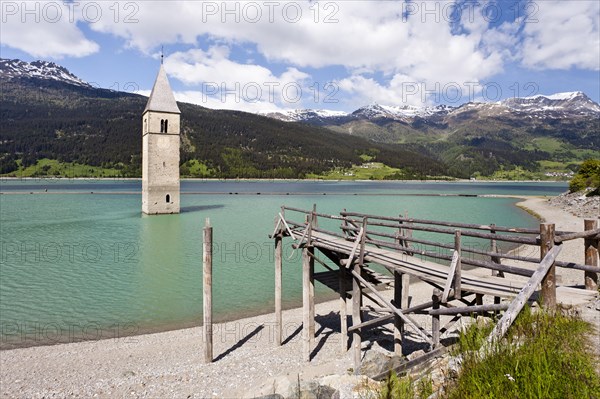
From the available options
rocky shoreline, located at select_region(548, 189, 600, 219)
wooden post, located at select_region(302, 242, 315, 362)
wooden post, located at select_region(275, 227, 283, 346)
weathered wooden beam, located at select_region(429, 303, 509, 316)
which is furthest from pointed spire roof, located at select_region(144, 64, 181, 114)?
rocky shoreline, located at select_region(548, 189, 600, 219)

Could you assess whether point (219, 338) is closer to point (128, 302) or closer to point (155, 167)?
point (128, 302)

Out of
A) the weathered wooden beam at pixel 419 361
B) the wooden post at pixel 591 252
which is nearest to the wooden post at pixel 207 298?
the weathered wooden beam at pixel 419 361

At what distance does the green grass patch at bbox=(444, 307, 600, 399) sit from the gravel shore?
5678mm

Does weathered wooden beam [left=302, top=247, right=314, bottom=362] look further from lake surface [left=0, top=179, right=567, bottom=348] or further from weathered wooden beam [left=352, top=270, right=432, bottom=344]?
lake surface [left=0, top=179, right=567, bottom=348]

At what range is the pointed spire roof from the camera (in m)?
58.3

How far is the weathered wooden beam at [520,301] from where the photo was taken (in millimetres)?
5903

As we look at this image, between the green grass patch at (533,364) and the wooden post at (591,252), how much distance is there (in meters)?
3.05

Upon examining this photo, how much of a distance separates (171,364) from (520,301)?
38.0 ft

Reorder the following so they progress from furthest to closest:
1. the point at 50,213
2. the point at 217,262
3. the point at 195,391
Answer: the point at 50,213 → the point at 217,262 → the point at 195,391

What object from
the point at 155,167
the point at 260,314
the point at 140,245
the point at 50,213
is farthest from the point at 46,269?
the point at 50,213

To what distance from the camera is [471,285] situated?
8805 mm

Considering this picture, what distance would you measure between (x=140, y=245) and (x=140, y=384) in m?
27.2

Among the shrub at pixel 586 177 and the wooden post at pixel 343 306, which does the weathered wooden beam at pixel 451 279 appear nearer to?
the wooden post at pixel 343 306

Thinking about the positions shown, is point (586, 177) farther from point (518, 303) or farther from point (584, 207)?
Result: point (518, 303)
